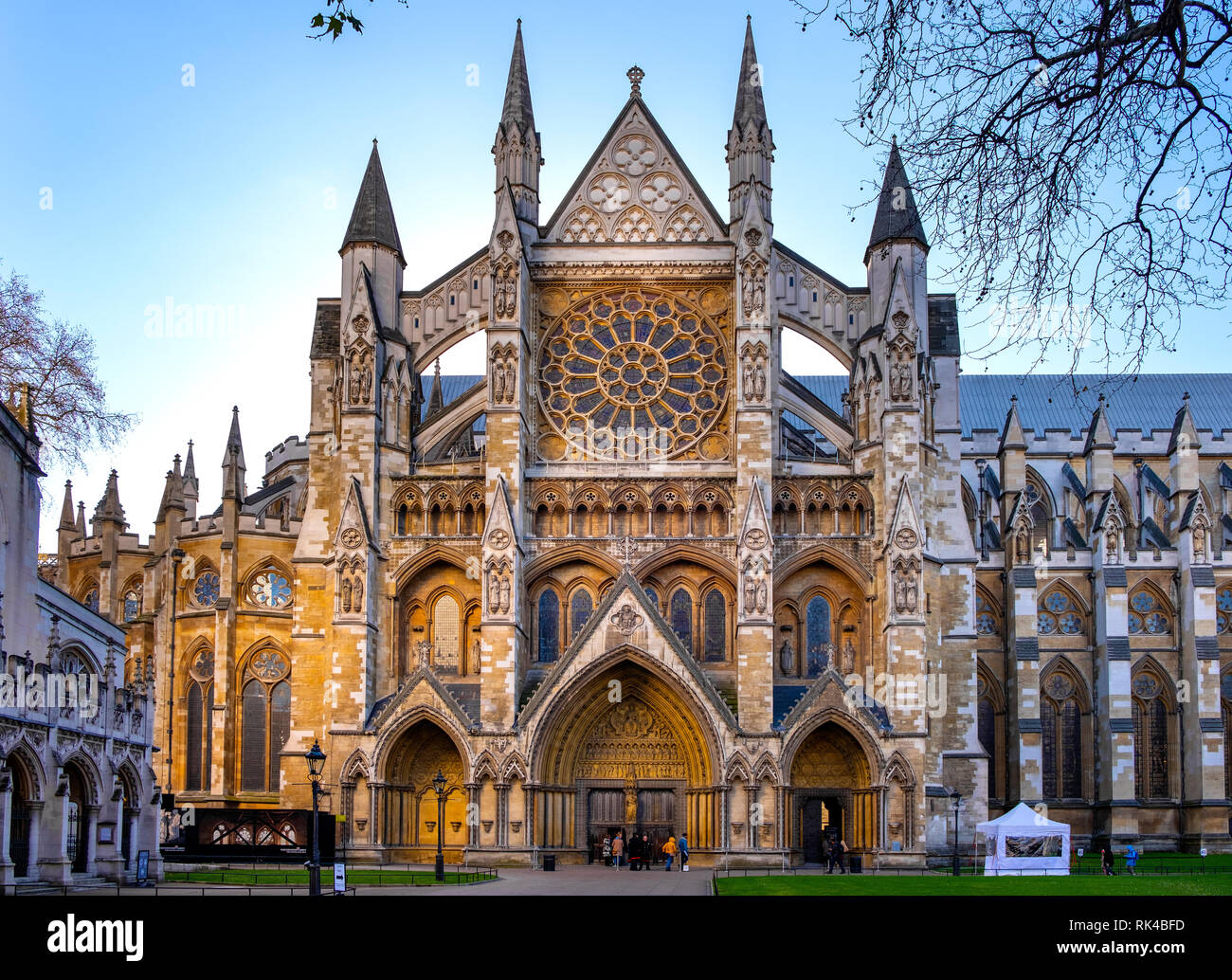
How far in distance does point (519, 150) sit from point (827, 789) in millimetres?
22198

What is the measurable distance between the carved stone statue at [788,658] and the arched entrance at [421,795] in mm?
10143

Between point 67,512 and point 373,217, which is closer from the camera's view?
point 373,217

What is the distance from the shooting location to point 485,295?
4634cm

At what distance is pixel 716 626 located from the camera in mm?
43750

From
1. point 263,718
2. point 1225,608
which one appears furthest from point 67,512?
point 1225,608

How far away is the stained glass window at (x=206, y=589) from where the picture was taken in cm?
5278

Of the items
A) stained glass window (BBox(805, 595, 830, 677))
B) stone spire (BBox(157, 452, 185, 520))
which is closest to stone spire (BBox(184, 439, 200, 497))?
stone spire (BBox(157, 452, 185, 520))

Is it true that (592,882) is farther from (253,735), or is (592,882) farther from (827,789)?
(253,735)

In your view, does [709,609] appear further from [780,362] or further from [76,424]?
[76,424]

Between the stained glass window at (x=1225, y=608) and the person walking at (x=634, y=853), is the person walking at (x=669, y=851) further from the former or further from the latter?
the stained glass window at (x=1225, y=608)

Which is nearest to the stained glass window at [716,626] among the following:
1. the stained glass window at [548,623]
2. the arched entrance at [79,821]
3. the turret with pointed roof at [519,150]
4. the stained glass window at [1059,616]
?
the stained glass window at [548,623]

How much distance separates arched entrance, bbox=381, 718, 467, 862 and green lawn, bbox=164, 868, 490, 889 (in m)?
3.59
